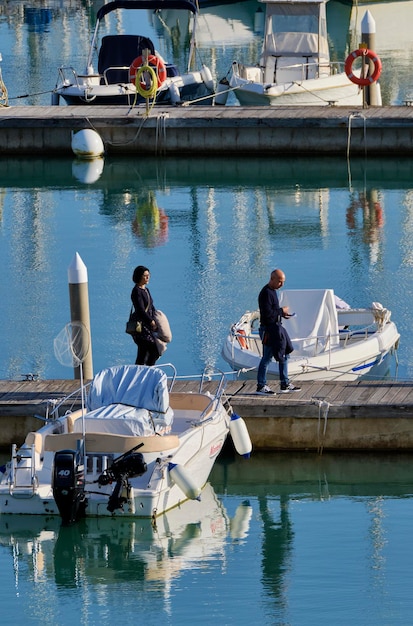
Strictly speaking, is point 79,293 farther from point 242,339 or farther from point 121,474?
point 121,474

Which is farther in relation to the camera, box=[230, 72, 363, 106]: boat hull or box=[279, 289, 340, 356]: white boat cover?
box=[230, 72, 363, 106]: boat hull

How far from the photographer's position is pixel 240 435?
15.1 m

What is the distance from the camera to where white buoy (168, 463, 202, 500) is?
13.9 metres

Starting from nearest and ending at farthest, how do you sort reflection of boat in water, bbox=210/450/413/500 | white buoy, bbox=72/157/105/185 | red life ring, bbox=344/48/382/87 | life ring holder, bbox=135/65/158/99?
reflection of boat in water, bbox=210/450/413/500 < white buoy, bbox=72/157/105/185 < red life ring, bbox=344/48/382/87 < life ring holder, bbox=135/65/158/99

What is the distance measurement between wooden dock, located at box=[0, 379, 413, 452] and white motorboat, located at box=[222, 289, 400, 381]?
4.16 feet

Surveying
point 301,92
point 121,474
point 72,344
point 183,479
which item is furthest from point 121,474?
point 301,92

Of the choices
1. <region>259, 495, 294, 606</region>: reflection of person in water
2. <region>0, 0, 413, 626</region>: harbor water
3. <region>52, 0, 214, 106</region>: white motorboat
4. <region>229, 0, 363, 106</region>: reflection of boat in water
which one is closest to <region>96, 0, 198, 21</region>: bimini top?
<region>52, 0, 214, 106</region>: white motorboat

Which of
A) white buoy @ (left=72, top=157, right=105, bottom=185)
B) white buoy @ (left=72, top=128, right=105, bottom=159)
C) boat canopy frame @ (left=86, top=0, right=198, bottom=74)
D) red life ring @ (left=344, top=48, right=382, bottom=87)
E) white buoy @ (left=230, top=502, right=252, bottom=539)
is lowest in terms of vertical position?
white buoy @ (left=230, top=502, right=252, bottom=539)

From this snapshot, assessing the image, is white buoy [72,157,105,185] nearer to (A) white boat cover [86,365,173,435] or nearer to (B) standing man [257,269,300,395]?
(B) standing man [257,269,300,395]

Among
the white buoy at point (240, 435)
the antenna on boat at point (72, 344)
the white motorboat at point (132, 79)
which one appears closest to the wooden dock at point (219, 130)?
the white motorboat at point (132, 79)

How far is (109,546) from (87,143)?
1939 cm

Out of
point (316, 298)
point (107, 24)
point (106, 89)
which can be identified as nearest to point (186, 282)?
point (316, 298)

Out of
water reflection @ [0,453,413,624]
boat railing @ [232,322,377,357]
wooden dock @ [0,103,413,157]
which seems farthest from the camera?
wooden dock @ [0,103,413,157]

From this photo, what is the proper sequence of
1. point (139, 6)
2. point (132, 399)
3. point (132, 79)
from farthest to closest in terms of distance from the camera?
point (139, 6) < point (132, 79) < point (132, 399)
